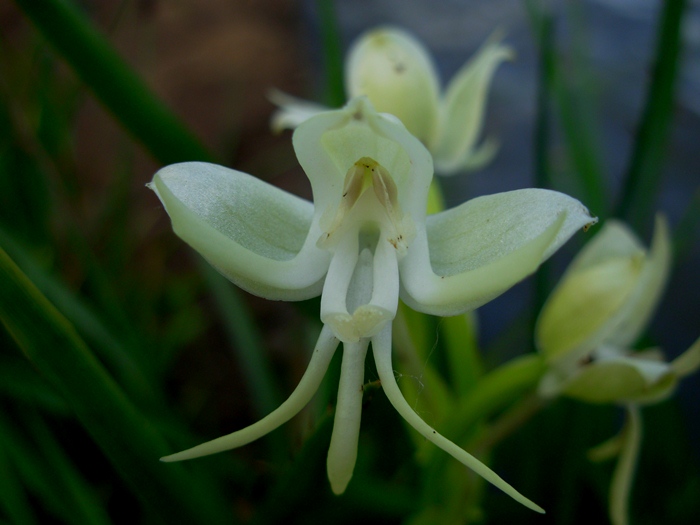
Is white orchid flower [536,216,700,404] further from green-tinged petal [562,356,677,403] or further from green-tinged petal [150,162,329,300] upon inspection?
green-tinged petal [150,162,329,300]

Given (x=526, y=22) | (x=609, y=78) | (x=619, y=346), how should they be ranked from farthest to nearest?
(x=526, y=22) → (x=609, y=78) → (x=619, y=346)

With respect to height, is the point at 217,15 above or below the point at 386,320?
above

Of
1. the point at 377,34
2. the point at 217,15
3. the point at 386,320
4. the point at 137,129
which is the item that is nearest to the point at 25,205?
the point at 137,129

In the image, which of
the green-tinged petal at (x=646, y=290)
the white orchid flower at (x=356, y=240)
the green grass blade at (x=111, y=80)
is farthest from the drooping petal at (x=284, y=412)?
the green-tinged petal at (x=646, y=290)

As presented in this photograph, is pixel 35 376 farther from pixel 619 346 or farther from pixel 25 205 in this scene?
pixel 619 346

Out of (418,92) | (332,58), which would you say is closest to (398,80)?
(418,92)

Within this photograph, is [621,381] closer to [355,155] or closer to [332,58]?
[355,155]

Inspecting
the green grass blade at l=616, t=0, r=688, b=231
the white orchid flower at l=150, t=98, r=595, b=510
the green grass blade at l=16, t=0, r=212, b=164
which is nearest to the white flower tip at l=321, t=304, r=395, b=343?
the white orchid flower at l=150, t=98, r=595, b=510
